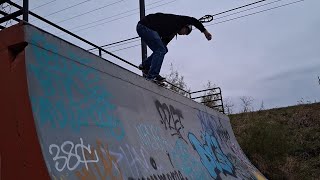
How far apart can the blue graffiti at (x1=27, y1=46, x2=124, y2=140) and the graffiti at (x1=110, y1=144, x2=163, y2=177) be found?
0.75ft

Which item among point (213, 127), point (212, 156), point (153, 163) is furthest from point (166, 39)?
point (213, 127)

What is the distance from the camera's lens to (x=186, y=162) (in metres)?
6.18

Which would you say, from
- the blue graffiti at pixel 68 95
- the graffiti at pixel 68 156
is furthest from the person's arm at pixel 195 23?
the graffiti at pixel 68 156

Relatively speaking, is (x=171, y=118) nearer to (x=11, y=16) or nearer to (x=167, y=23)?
(x=167, y=23)

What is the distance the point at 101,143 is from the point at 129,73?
1.85 m

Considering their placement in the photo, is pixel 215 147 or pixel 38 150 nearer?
pixel 38 150

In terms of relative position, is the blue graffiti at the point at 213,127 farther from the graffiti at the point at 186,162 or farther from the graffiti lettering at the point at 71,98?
the graffiti lettering at the point at 71,98

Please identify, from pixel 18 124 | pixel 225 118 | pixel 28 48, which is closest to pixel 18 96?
pixel 18 124

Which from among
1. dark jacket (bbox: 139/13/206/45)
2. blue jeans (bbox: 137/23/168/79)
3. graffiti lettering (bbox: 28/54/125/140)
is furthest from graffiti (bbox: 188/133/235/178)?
graffiti lettering (bbox: 28/54/125/140)

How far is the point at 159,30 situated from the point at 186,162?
2797 millimetres

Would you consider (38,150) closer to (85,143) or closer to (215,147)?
(85,143)

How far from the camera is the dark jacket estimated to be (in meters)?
6.96

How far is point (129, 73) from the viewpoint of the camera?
18.6ft

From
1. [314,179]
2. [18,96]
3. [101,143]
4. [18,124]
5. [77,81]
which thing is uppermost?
[77,81]
